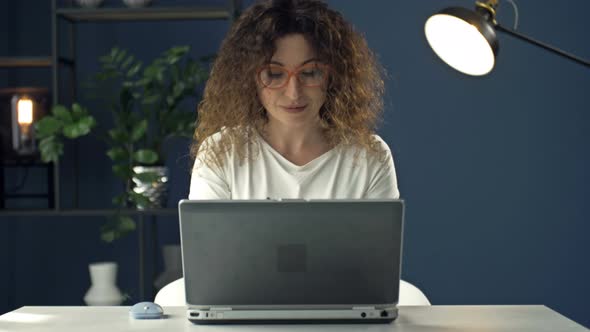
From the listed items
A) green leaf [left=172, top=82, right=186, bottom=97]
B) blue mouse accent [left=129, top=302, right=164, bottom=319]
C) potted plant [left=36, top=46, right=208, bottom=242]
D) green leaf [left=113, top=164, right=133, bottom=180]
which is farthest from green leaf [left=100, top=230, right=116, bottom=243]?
blue mouse accent [left=129, top=302, right=164, bottom=319]

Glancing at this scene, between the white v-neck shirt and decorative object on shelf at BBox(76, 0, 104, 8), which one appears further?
decorative object on shelf at BBox(76, 0, 104, 8)

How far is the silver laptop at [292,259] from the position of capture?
159 cm

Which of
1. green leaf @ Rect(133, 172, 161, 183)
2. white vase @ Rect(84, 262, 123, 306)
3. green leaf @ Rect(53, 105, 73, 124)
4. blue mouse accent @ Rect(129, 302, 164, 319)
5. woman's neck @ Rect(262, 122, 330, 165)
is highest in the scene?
green leaf @ Rect(53, 105, 73, 124)

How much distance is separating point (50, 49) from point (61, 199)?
0.64 m

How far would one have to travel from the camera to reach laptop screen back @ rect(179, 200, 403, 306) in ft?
5.23

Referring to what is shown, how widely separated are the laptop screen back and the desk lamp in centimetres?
69

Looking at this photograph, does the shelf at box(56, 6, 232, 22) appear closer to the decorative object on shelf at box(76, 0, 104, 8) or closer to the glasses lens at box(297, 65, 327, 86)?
the decorative object on shelf at box(76, 0, 104, 8)

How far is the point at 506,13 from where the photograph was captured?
3816 millimetres

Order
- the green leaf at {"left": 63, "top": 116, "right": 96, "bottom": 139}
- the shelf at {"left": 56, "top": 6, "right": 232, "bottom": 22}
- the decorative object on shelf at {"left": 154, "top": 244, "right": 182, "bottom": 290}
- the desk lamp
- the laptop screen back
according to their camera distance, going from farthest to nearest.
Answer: the decorative object on shelf at {"left": 154, "top": 244, "right": 182, "bottom": 290} < the shelf at {"left": 56, "top": 6, "right": 232, "bottom": 22} < the green leaf at {"left": 63, "top": 116, "right": 96, "bottom": 139} < the desk lamp < the laptop screen back

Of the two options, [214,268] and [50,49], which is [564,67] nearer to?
[50,49]

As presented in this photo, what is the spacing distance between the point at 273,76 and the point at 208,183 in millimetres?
320

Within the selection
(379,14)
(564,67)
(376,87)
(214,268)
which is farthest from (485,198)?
(214,268)

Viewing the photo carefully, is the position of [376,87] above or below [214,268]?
above

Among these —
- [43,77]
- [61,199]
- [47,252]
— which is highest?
[43,77]
